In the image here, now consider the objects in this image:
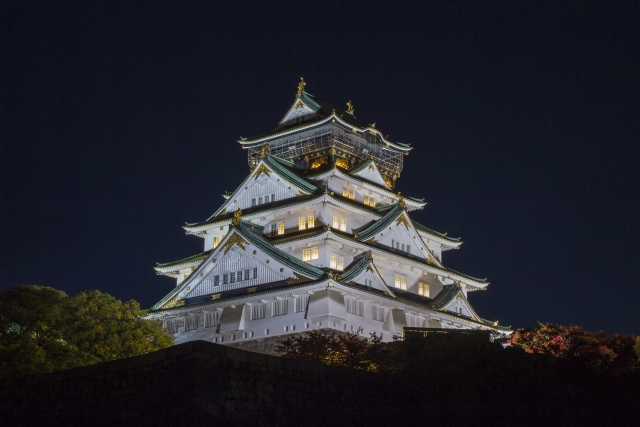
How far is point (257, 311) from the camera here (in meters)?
54.2

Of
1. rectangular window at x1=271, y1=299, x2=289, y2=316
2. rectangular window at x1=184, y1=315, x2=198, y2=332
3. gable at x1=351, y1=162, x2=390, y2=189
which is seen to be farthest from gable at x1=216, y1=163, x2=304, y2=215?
rectangular window at x1=184, y1=315, x2=198, y2=332

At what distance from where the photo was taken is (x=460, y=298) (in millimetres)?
62469

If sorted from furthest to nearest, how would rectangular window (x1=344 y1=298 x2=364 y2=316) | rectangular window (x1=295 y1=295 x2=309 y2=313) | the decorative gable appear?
the decorative gable < rectangular window (x1=344 y1=298 x2=364 y2=316) < rectangular window (x1=295 y1=295 x2=309 y2=313)

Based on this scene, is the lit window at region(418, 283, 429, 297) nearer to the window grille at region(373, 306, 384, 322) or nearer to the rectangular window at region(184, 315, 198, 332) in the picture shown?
the window grille at region(373, 306, 384, 322)

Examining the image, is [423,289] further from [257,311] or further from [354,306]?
[257,311]

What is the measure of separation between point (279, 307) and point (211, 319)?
4920 millimetres

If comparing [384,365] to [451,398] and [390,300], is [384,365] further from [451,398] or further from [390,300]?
[390,300]

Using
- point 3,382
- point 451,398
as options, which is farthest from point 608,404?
point 3,382

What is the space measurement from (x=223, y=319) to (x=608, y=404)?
31802mm

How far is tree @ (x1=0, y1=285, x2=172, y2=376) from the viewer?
1564 inches

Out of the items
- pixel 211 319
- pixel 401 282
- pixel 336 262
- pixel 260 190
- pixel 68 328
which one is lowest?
pixel 68 328

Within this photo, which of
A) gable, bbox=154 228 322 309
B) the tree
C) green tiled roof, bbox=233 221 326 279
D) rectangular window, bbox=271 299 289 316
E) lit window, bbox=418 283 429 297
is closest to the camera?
the tree

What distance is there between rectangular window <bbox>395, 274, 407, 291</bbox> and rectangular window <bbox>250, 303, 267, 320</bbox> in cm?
1152

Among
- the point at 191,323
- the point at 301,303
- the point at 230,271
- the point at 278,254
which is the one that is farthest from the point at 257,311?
the point at 191,323
